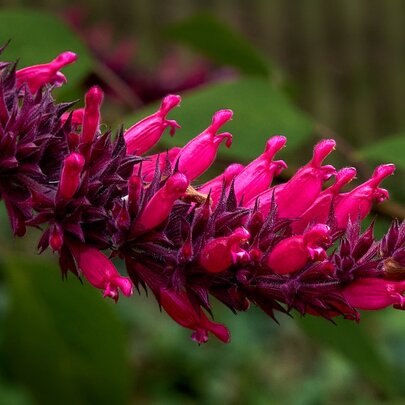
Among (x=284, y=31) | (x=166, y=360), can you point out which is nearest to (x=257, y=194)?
(x=166, y=360)

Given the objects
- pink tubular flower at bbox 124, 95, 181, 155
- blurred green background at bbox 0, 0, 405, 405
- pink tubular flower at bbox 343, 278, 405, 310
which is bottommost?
blurred green background at bbox 0, 0, 405, 405

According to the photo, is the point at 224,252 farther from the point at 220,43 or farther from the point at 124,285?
the point at 220,43

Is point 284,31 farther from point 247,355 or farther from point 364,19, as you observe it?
point 247,355

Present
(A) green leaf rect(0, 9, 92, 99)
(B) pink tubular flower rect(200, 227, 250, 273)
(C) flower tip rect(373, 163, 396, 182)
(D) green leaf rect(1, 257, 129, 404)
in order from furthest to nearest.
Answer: (D) green leaf rect(1, 257, 129, 404) < (A) green leaf rect(0, 9, 92, 99) < (C) flower tip rect(373, 163, 396, 182) < (B) pink tubular flower rect(200, 227, 250, 273)

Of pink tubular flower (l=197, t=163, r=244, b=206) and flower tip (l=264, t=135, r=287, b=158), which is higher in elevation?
flower tip (l=264, t=135, r=287, b=158)

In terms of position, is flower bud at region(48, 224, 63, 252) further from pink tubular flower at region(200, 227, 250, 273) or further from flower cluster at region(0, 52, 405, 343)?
pink tubular flower at region(200, 227, 250, 273)

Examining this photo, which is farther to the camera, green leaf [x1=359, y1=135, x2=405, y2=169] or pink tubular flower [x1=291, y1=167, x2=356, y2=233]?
green leaf [x1=359, y1=135, x2=405, y2=169]

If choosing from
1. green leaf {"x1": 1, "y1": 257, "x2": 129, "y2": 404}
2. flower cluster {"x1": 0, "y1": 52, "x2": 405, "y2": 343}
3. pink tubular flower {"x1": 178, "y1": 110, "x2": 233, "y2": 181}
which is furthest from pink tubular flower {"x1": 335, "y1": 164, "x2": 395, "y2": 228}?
green leaf {"x1": 1, "y1": 257, "x2": 129, "y2": 404}
